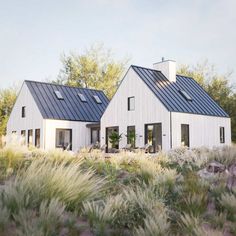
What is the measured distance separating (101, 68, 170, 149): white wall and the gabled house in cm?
264

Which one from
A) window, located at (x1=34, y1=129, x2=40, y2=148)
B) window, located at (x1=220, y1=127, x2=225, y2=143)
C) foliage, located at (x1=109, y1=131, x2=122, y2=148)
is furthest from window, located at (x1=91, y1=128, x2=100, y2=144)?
window, located at (x1=220, y1=127, x2=225, y2=143)

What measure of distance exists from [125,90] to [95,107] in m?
6.00

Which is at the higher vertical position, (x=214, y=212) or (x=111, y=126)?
(x=111, y=126)

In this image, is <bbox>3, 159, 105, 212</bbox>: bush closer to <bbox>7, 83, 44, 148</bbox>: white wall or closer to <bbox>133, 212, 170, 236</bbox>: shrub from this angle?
<bbox>133, 212, 170, 236</bbox>: shrub

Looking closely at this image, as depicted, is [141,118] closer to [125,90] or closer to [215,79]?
[125,90]

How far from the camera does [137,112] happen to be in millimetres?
21609

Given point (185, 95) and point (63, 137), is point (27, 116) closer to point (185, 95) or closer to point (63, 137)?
point (63, 137)

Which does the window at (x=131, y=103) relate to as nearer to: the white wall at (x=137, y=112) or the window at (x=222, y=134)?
the white wall at (x=137, y=112)

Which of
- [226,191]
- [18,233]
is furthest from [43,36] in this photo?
[18,233]

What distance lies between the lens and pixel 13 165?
23.1ft

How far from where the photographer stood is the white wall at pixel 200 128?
1983cm

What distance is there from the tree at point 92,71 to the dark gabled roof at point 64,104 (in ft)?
33.1

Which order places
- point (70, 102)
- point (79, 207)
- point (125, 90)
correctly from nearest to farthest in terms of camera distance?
point (79, 207) → point (125, 90) → point (70, 102)

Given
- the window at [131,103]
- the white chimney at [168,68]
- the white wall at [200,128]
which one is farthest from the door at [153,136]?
the white chimney at [168,68]
